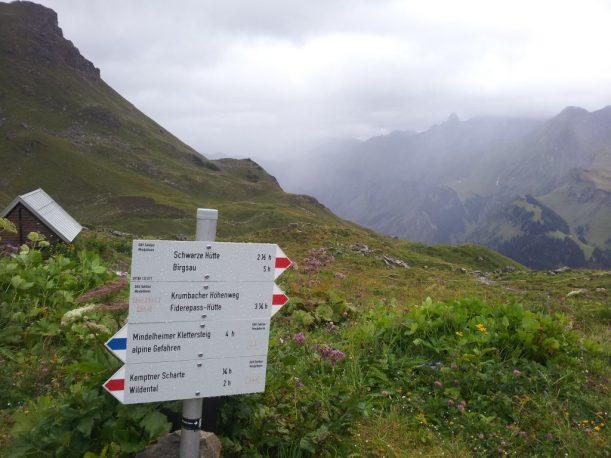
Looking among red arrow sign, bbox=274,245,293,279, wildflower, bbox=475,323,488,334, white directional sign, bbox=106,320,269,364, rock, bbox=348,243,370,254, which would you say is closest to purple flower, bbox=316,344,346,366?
wildflower, bbox=475,323,488,334

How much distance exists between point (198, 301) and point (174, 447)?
4.27 ft

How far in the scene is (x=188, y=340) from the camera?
351 cm

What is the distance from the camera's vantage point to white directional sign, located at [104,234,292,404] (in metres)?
3.36

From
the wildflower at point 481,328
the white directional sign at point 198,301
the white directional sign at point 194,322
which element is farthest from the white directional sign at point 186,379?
the wildflower at point 481,328

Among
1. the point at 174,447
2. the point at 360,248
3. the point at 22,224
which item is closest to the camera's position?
the point at 174,447

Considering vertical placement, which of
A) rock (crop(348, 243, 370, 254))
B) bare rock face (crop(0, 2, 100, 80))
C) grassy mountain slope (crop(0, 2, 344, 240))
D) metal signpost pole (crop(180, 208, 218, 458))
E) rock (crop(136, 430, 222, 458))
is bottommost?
rock (crop(348, 243, 370, 254))

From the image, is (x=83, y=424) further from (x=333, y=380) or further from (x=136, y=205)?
(x=136, y=205)

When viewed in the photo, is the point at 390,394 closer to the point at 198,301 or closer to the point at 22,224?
the point at 198,301

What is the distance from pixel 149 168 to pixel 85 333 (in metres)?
141

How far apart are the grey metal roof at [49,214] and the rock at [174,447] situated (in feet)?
46.6

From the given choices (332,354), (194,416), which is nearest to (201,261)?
(194,416)

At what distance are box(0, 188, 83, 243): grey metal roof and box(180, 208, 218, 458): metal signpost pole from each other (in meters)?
14.5

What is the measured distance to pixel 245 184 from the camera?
480ft

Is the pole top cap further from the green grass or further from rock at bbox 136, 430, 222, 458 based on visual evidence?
rock at bbox 136, 430, 222, 458
